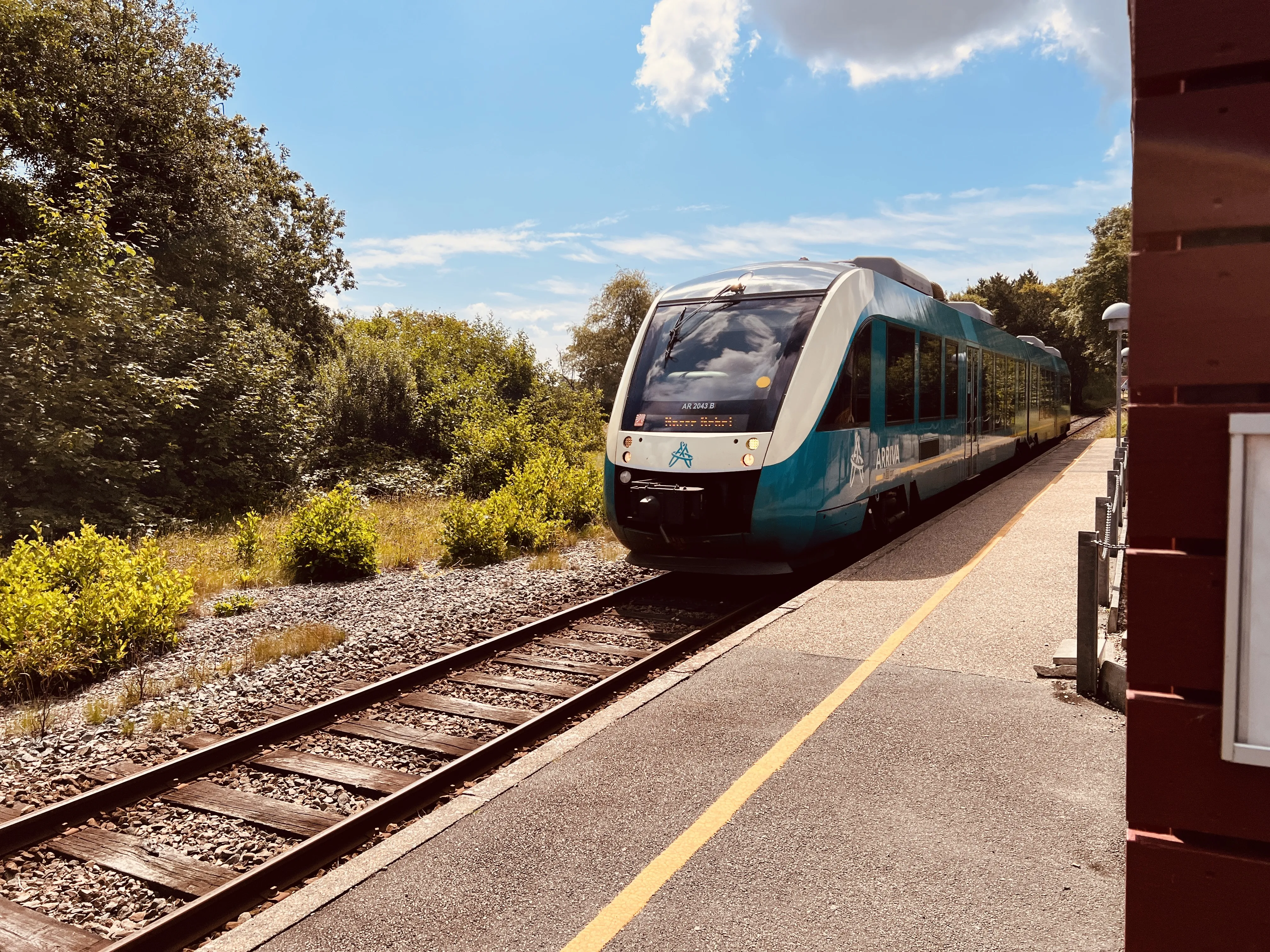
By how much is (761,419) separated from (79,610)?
6.20 metres

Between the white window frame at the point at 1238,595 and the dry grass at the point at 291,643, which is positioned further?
the dry grass at the point at 291,643

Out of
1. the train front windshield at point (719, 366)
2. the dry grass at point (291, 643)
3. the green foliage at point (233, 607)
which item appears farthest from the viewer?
the green foliage at point (233, 607)

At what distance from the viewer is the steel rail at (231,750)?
4445mm

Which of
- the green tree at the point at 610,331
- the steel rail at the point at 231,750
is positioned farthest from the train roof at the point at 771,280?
the green tree at the point at 610,331

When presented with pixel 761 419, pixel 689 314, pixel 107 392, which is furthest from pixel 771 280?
pixel 107 392

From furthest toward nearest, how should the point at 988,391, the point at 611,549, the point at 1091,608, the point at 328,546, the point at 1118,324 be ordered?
the point at 1118,324 < the point at 988,391 < the point at 611,549 < the point at 328,546 < the point at 1091,608

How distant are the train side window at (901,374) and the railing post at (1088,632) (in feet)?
16.7

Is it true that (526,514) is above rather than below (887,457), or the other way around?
below

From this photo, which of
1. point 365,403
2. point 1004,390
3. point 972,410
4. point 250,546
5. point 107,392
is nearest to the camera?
point 250,546

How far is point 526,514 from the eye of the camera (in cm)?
1337

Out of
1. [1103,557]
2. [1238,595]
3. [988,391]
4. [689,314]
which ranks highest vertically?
[689,314]

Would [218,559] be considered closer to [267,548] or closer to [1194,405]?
[267,548]

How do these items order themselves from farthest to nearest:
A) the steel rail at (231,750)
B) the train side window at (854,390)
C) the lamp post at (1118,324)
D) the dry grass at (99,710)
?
the lamp post at (1118,324), the train side window at (854,390), the dry grass at (99,710), the steel rail at (231,750)

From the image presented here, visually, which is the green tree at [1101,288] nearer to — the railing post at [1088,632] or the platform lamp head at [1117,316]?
the platform lamp head at [1117,316]
